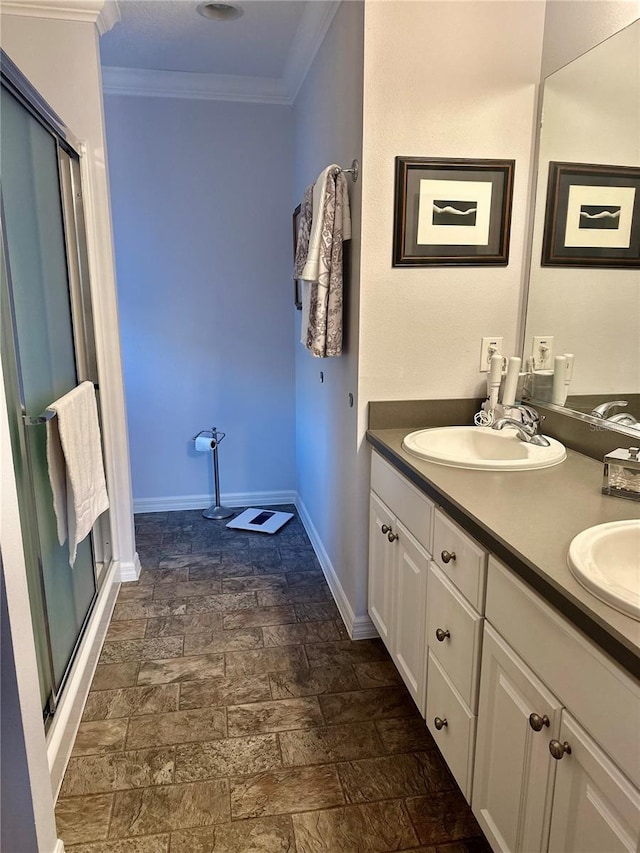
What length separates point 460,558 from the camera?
136 cm

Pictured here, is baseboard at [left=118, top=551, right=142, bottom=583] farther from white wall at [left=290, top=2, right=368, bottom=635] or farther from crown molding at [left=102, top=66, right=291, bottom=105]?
crown molding at [left=102, top=66, right=291, bottom=105]

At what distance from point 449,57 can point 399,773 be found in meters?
2.18

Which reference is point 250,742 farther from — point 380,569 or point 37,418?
point 37,418

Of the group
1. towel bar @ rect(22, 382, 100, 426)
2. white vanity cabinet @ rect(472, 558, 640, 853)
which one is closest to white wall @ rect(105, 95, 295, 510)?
towel bar @ rect(22, 382, 100, 426)

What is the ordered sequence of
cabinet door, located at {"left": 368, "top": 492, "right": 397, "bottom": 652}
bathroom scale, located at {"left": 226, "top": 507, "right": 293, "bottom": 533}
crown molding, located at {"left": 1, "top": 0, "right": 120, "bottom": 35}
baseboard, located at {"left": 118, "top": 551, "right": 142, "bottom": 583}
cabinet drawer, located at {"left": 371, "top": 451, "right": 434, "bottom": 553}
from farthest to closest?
bathroom scale, located at {"left": 226, "top": 507, "right": 293, "bottom": 533} → baseboard, located at {"left": 118, "top": 551, "right": 142, "bottom": 583} → crown molding, located at {"left": 1, "top": 0, "right": 120, "bottom": 35} → cabinet door, located at {"left": 368, "top": 492, "right": 397, "bottom": 652} → cabinet drawer, located at {"left": 371, "top": 451, "right": 434, "bottom": 553}

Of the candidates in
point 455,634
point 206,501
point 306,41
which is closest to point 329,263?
point 306,41

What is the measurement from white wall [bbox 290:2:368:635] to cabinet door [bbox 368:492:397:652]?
0.08m

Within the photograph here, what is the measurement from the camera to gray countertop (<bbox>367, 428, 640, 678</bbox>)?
2.88 ft

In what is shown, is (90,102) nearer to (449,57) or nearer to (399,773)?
(449,57)

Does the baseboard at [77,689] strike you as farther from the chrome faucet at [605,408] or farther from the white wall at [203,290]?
the chrome faucet at [605,408]

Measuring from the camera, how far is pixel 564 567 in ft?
3.38

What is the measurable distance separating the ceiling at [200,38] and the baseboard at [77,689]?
2.41m

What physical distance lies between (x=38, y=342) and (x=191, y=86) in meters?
2.02

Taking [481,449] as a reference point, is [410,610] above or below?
below
